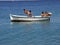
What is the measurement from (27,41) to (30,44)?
52.6 inches

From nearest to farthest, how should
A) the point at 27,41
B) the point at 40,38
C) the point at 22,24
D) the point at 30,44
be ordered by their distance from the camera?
the point at 30,44
the point at 27,41
the point at 40,38
the point at 22,24

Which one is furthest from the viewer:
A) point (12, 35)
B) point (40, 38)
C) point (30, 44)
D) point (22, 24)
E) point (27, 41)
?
point (22, 24)

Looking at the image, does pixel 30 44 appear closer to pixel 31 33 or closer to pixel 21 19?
pixel 31 33

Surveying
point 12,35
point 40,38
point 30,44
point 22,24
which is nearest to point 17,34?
point 12,35

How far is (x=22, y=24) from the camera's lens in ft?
107

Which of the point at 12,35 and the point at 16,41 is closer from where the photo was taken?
the point at 16,41

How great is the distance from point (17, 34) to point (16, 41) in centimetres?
355

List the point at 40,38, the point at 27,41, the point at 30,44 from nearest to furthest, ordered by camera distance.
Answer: the point at 30,44
the point at 27,41
the point at 40,38

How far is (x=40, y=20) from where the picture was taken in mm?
33906

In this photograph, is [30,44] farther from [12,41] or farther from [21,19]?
[21,19]

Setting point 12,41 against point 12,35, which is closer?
point 12,41

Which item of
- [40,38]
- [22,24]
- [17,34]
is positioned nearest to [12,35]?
[17,34]

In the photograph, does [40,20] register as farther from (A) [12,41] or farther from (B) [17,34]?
(A) [12,41]

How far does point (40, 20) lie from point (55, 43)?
520 inches
